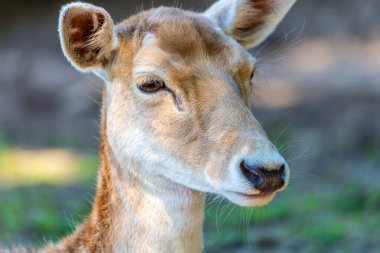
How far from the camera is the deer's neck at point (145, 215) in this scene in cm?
538

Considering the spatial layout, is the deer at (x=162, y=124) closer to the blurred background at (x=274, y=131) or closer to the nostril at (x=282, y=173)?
the nostril at (x=282, y=173)

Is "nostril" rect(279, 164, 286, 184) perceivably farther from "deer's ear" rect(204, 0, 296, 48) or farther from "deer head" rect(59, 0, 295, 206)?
"deer's ear" rect(204, 0, 296, 48)

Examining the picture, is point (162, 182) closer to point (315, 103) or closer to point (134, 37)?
point (134, 37)

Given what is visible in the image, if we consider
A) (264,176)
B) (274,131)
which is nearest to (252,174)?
(264,176)

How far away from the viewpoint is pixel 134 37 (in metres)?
5.61

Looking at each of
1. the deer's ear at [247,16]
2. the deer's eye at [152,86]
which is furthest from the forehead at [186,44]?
the deer's ear at [247,16]

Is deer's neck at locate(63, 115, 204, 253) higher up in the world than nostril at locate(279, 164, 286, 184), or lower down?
lower down

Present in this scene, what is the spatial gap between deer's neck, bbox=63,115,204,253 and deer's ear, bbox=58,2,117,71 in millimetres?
549

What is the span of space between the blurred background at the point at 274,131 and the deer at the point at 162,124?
806 mm

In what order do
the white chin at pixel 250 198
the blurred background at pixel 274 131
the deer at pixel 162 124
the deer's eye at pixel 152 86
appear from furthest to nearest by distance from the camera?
1. the blurred background at pixel 274 131
2. the deer's eye at pixel 152 86
3. the deer at pixel 162 124
4. the white chin at pixel 250 198

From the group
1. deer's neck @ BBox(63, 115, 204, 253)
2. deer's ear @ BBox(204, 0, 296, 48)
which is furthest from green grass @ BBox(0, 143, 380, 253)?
deer's neck @ BBox(63, 115, 204, 253)

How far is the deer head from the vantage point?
4.99 meters

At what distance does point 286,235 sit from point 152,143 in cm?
349

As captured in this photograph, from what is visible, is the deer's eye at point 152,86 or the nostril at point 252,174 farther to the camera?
the deer's eye at point 152,86
